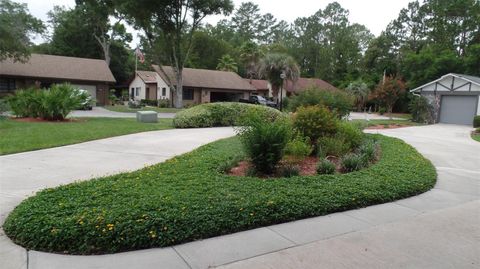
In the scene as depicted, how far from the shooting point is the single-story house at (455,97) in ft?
73.5

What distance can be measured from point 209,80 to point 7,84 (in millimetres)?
18915

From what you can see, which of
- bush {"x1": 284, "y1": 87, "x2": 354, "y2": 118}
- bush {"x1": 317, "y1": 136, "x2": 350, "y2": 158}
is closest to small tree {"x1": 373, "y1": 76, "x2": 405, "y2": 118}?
bush {"x1": 284, "y1": 87, "x2": 354, "y2": 118}

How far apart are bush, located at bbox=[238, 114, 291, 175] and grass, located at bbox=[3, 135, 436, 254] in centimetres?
59

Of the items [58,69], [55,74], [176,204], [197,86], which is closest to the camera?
[176,204]

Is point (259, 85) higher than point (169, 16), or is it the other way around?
point (169, 16)

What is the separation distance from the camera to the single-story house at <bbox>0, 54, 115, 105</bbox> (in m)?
27.5

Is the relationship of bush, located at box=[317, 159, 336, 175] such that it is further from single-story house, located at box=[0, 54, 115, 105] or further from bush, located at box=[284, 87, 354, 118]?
single-story house, located at box=[0, 54, 115, 105]

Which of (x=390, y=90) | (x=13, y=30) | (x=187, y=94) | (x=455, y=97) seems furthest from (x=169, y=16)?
(x=455, y=97)

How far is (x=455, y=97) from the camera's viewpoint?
23750 mm

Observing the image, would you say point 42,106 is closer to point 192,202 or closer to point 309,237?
point 192,202

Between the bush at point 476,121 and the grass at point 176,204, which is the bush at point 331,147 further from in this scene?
the bush at point 476,121

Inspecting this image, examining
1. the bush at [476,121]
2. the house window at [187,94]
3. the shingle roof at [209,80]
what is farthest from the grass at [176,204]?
the house window at [187,94]

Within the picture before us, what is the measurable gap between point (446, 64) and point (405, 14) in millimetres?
15513

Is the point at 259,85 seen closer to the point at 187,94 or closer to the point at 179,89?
the point at 187,94
